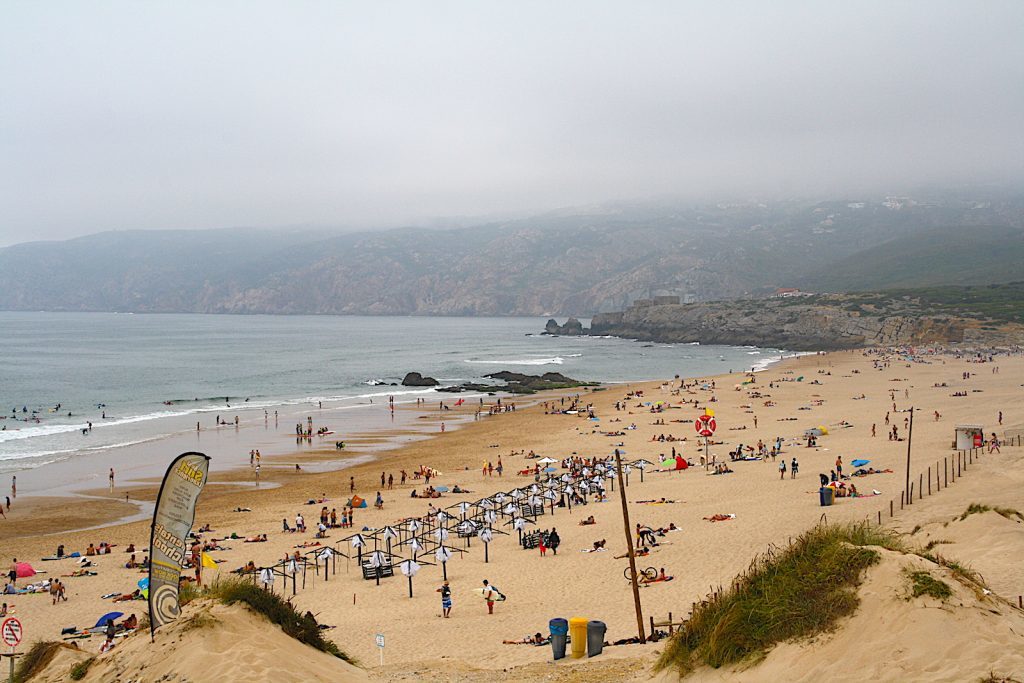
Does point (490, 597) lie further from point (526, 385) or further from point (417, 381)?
point (417, 381)

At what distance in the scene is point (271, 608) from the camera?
28.3 ft

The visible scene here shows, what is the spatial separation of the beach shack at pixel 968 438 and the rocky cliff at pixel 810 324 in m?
74.1

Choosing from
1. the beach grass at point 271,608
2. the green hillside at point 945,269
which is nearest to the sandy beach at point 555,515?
the beach grass at point 271,608

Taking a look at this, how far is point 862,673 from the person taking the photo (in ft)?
Answer: 21.6

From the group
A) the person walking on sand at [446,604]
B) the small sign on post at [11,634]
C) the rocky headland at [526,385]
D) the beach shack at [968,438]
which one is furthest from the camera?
the rocky headland at [526,385]

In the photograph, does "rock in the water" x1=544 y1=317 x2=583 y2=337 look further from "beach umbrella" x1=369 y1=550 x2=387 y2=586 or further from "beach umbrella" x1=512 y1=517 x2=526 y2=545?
"beach umbrella" x1=369 y1=550 x2=387 y2=586

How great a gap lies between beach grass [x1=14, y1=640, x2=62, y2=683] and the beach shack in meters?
25.7

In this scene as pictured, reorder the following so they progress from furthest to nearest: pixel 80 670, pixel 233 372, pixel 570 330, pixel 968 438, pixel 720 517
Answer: pixel 570 330, pixel 233 372, pixel 968 438, pixel 720 517, pixel 80 670

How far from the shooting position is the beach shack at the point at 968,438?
24344 millimetres

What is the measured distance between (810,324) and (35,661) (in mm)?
115756

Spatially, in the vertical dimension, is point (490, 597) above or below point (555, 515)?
above

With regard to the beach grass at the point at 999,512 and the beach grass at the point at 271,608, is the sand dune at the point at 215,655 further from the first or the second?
the beach grass at the point at 999,512

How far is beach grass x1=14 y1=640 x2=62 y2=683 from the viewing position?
376 inches

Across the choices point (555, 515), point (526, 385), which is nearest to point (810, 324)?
point (526, 385)
